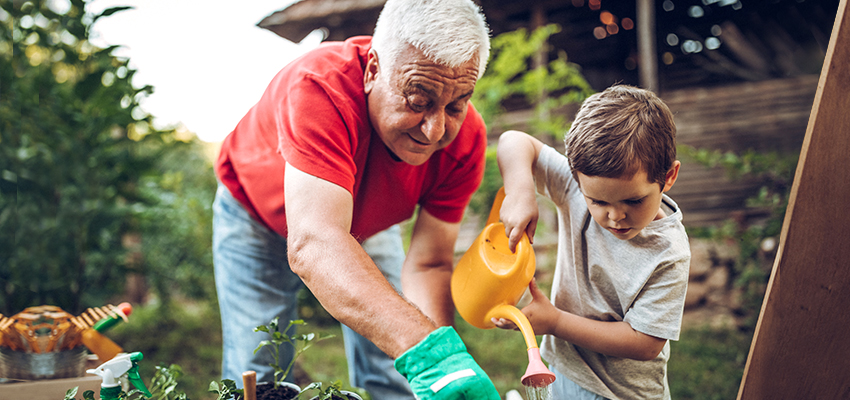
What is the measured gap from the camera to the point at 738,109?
4.58 meters

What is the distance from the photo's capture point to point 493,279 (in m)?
1.00

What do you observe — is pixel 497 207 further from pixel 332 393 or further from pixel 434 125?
pixel 332 393

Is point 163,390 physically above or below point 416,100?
below

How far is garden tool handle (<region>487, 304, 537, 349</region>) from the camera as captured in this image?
0.85m

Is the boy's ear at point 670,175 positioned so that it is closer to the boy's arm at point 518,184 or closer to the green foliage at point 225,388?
the boy's arm at point 518,184

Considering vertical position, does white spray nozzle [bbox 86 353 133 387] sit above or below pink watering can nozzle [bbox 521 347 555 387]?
above

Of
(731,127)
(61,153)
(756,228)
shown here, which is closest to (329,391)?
(61,153)

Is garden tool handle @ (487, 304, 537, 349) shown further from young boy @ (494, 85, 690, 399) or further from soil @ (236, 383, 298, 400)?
soil @ (236, 383, 298, 400)

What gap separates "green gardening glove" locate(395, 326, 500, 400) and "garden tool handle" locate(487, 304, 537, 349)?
0.40 feet

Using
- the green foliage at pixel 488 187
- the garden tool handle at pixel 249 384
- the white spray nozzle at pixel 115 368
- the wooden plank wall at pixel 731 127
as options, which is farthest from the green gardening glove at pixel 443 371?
the wooden plank wall at pixel 731 127

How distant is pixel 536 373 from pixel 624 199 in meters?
0.39

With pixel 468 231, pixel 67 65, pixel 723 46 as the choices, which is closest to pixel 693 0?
pixel 723 46

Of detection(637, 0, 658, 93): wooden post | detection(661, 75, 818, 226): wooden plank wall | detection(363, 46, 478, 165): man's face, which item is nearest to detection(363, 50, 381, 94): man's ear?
detection(363, 46, 478, 165): man's face

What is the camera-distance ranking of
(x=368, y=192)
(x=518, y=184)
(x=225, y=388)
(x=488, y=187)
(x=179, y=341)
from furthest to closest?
(x=179, y=341) → (x=488, y=187) → (x=368, y=192) → (x=518, y=184) → (x=225, y=388)
